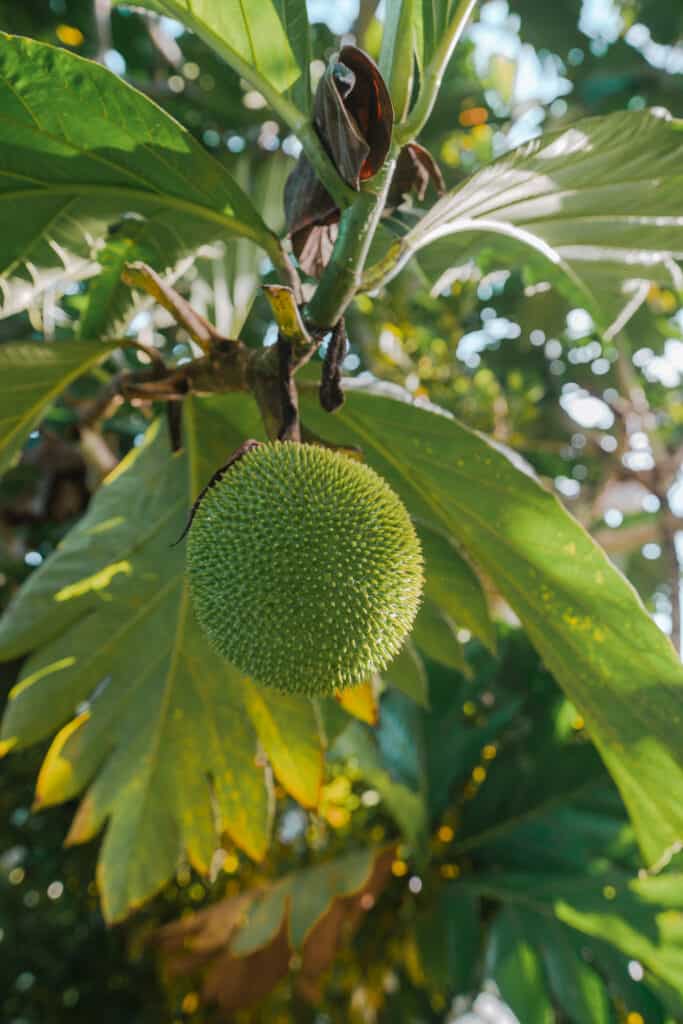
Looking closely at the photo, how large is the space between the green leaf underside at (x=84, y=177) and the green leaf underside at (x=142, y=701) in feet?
1.22

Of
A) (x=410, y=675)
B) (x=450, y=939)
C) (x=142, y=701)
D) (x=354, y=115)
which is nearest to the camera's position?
(x=354, y=115)

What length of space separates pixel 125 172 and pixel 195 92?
1.91 metres

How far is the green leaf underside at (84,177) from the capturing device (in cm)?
88

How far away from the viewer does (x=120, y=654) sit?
153 cm

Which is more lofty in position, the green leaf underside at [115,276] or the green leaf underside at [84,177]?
the green leaf underside at [84,177]

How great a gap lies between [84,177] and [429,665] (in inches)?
63.1

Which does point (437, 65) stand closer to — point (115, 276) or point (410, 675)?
point (115, 276)

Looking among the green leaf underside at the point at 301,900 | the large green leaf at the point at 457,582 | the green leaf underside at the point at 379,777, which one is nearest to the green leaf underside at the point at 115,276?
the large green leaf at the point at 457,582

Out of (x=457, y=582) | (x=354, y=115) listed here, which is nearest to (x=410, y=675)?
(x=457, y=582)

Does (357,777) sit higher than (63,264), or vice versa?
(63,264)

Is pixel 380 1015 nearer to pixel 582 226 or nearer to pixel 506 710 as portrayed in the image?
pixel 506 710

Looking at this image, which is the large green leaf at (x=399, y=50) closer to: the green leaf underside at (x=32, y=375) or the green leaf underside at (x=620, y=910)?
the green leaf underside at (x=32, y=375)

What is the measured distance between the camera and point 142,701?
1.54m

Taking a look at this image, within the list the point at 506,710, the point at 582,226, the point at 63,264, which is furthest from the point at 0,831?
the point at 582,226
